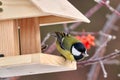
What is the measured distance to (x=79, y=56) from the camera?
2.70 meters

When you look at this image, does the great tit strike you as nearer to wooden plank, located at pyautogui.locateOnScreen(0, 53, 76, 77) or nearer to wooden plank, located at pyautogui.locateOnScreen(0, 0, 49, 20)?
wooden plank, located at pyautogui.locateOnScreen(0, 53, 76, 77)

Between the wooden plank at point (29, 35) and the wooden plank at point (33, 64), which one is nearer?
the wooden plank at point (33, 64)

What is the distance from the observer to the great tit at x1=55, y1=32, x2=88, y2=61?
107 inches

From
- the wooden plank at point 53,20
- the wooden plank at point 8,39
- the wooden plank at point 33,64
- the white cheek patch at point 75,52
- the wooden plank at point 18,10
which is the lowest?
the wooden plank at point 33,64

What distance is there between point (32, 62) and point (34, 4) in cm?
27

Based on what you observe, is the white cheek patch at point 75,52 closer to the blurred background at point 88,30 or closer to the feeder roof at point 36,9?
the feeder roof at point 36,9

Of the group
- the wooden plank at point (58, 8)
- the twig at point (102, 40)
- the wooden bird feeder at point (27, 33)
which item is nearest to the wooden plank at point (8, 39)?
the wooden bird feeder at point (27, 33)

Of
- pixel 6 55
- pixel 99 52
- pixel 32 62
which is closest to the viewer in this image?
pixel 32 62

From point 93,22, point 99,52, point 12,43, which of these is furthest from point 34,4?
point 93,22

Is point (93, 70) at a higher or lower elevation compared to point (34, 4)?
lower

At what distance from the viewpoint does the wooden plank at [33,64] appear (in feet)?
8.25

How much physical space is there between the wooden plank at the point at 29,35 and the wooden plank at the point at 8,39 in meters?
0.07

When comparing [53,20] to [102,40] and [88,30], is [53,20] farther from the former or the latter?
[88,30]

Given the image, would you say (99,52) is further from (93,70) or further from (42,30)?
(42,30)
